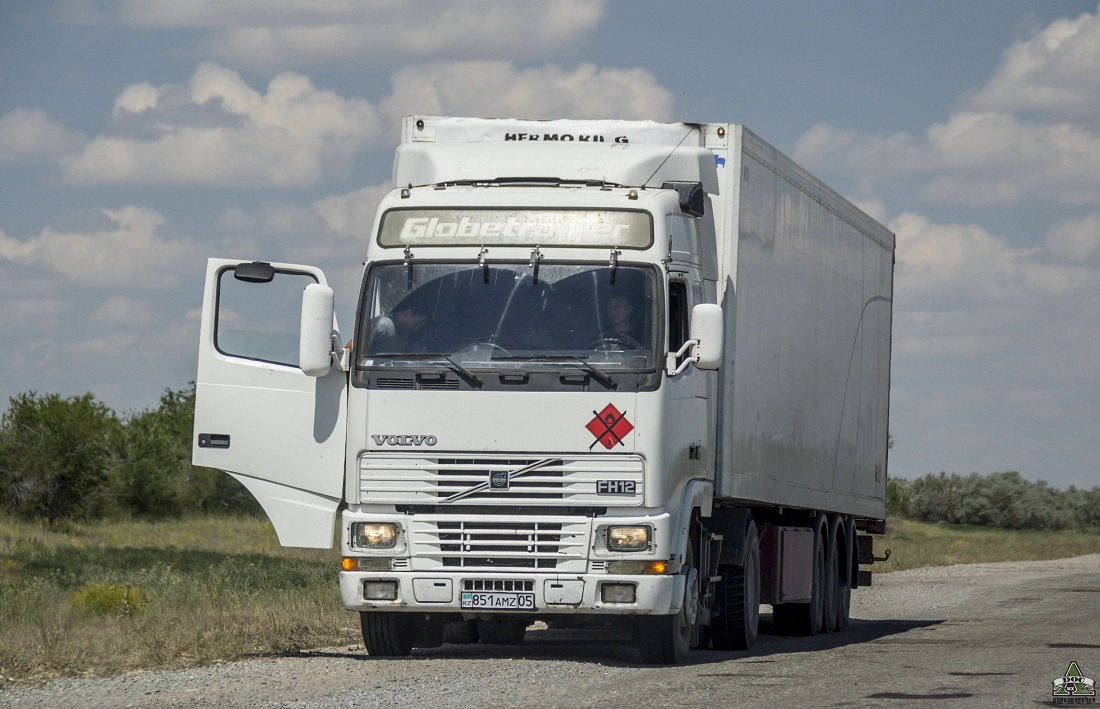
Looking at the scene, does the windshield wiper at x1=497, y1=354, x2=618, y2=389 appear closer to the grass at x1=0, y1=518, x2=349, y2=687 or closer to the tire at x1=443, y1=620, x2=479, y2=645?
the grass at x1=0, y1=518, x2=349, y2=687

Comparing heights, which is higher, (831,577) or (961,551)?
(961,551)

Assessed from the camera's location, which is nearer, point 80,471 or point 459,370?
point 459,370

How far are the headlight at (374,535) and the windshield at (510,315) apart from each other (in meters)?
1.22

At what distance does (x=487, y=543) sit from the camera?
1259cm

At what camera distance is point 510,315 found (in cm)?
1262

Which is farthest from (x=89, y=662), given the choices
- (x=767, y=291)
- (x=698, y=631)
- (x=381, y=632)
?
(x=767, y=291)

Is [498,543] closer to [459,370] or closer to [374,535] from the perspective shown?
[374,535]

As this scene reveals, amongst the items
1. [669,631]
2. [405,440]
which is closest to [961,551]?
[669,631]

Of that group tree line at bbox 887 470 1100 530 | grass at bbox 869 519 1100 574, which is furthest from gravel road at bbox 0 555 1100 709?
tree line at bbox 887 470 1100 530

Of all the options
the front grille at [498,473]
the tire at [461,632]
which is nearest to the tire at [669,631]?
the front grille at [498,473]

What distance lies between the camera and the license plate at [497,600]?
1252 cm

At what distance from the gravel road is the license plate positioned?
47cm

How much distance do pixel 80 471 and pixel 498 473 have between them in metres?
57.1

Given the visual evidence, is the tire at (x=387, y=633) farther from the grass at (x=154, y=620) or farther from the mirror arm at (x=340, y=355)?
the mirror arm at (x=340, y=355)
